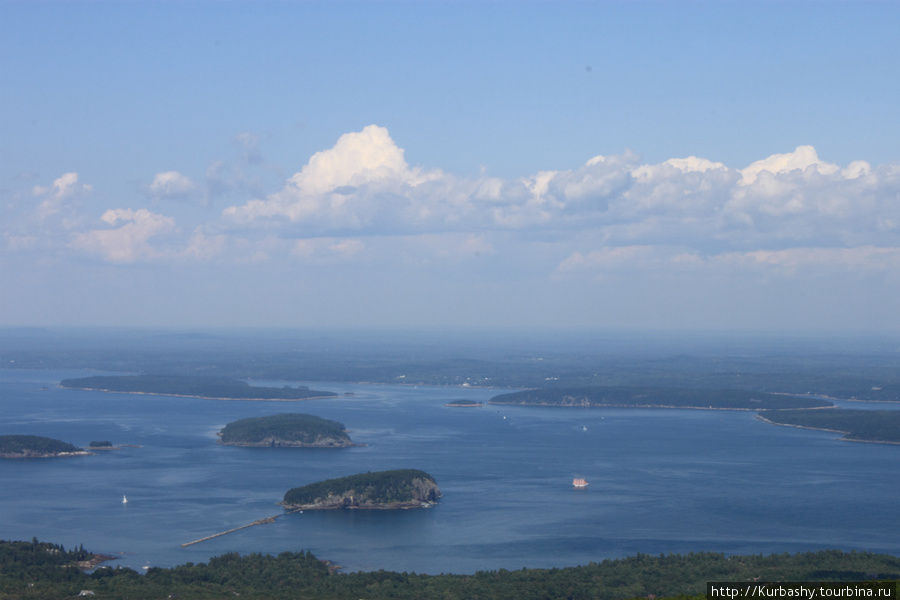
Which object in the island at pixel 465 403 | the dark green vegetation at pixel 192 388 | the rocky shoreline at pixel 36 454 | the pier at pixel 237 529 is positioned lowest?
the pier at pixel 237 529

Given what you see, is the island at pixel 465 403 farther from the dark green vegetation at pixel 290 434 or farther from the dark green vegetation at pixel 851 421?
the dark green vegetation at pixel 851 421

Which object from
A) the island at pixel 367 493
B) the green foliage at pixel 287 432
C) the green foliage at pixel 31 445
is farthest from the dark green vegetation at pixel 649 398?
the island at pixel 367 493

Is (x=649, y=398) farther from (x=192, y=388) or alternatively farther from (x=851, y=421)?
(x=192, y=388)

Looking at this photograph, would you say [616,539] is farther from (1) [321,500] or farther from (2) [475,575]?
(1) [321,500]

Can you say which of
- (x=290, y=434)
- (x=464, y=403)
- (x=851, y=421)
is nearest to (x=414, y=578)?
(x=290, y=434)

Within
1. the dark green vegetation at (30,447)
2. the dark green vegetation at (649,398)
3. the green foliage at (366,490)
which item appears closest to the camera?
the green foliage at (366,490)

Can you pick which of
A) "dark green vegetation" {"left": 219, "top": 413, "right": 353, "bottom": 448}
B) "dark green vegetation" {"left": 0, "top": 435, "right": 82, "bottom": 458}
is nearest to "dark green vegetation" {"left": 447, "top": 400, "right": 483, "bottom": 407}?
"dark green vegetation" {"left": 219, "top": 413, "right": 353, "bottom": 448}

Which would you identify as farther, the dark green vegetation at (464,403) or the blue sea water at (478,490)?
the dark green vegetation at (464,403)

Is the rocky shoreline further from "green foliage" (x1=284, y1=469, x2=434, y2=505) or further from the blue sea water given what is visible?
"green foliage" (x1=284, y1=469, x2=434, y2=505)
